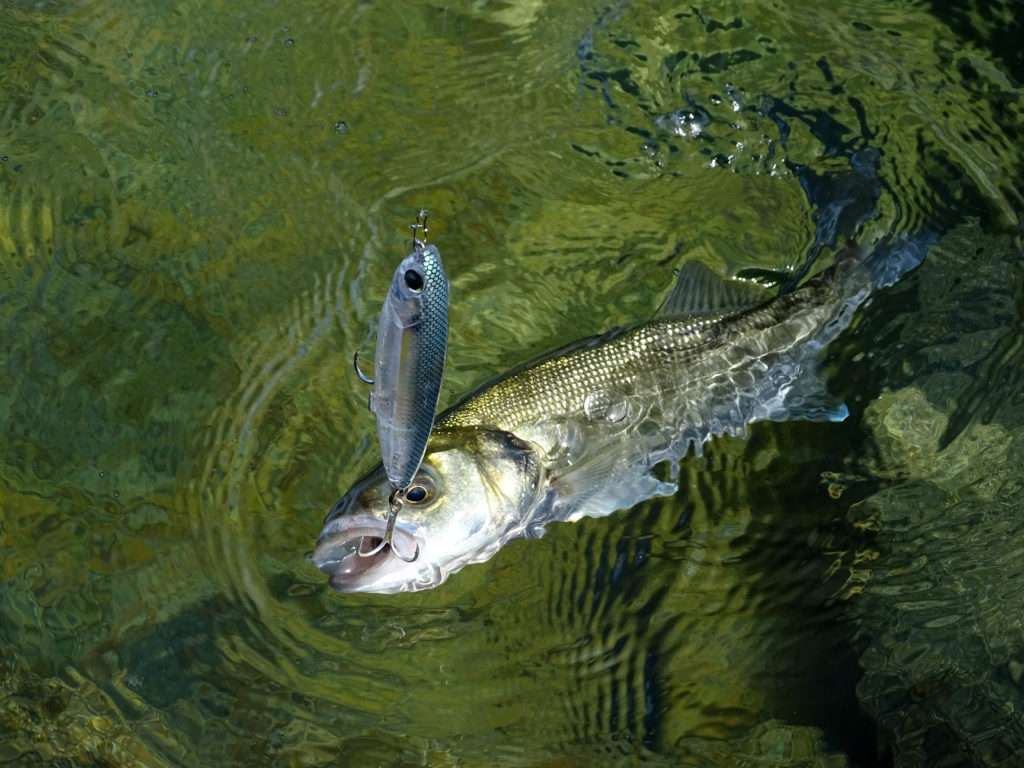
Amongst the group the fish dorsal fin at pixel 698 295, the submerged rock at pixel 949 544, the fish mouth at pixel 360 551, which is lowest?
the submerged rock at pixel 949 544

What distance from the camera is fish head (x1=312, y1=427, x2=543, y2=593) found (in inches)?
158

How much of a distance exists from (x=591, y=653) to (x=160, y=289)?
115 inches

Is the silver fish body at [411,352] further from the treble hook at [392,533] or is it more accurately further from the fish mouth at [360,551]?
the fish mouth at [360,551]

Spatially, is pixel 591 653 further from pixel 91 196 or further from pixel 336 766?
pixel 91 196

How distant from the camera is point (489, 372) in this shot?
5355mm

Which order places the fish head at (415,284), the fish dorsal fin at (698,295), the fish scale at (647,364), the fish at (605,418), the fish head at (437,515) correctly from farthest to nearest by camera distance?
1. the fish dorsal fin at (698,295)
2. the fish scale at (647,364)
3. the fish at (605,418)
4. the fish head at (437,515)
5. the fish head at (415,284)

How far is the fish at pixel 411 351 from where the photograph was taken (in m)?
2.90

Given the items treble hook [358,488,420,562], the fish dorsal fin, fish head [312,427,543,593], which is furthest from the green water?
treble hook [358,488,420,562]

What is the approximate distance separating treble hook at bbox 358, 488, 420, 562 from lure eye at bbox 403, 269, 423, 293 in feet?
3.78

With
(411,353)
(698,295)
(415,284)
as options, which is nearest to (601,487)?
(698,295)

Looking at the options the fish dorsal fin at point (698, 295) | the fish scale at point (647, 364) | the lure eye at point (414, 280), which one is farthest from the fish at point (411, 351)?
the fish dorsal fin at point (698, 295)

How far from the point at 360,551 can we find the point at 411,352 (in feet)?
4.08

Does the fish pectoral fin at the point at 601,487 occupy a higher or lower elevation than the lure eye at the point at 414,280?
lower

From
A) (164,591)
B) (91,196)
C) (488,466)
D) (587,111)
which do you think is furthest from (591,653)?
(91,196)
